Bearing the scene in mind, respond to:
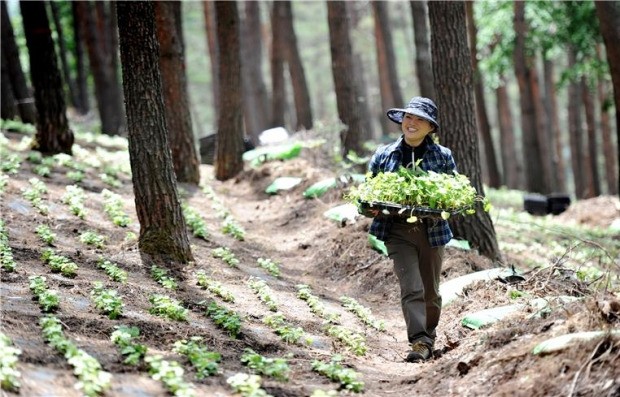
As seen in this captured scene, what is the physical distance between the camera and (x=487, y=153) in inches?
993

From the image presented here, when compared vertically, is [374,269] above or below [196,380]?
below

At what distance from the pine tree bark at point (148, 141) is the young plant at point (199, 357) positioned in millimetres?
2891

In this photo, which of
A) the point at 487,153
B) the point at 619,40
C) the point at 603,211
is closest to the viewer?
the point at 619,40

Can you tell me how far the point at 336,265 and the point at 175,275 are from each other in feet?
9.26

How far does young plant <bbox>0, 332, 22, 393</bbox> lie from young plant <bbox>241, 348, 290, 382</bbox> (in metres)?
1.65

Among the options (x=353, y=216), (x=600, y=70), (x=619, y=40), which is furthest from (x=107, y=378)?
(x=600, y=70)

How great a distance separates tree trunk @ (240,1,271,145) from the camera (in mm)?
26906

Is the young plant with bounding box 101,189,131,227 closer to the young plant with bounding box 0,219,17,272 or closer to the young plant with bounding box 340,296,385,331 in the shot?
the young plant with bounding box 0,219,17,272

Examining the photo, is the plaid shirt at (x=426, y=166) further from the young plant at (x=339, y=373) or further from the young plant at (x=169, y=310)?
the young plant at (x=169, y=310)

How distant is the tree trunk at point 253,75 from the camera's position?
26906 mm

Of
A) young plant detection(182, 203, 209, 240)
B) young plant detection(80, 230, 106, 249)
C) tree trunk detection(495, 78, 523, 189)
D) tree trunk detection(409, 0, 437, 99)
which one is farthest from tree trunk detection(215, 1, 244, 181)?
tree trunk detection(495, 78, 523, 189)

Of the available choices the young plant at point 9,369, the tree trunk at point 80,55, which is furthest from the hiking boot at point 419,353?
the tree trunk at point 80,55

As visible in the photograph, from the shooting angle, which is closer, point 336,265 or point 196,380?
point 196,380

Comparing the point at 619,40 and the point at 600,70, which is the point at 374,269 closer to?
the point at 619,40
